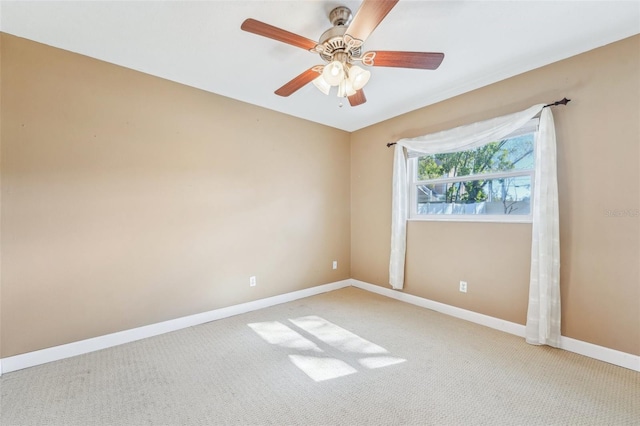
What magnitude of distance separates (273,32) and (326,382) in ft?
7.36

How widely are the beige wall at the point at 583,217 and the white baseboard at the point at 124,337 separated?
7.35 ft

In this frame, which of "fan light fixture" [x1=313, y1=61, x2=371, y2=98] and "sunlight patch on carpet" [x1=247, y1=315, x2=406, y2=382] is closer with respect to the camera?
"fan light fixture" [x1=313, y1=61, x2=371, y2=98]

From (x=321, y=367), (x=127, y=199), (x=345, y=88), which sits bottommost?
(x=321, y=367)

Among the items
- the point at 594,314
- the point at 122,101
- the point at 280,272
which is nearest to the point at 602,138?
the point at 594,314

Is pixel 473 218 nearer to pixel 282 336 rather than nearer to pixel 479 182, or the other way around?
pixel 479 182

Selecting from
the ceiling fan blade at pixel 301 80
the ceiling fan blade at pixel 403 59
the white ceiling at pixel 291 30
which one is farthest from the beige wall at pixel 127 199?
the ceiling fan blade at pixel 403 59

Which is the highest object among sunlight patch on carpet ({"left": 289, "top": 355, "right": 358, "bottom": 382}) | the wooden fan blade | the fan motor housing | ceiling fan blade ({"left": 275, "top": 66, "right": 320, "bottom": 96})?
the fan motor housing

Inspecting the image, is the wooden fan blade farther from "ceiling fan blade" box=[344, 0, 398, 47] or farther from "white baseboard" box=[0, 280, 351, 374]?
"white baseboard" box=[0, 280, 351, 374]

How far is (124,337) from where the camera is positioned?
2.38 m

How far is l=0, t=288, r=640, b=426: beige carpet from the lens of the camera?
156 cm

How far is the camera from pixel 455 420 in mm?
1521

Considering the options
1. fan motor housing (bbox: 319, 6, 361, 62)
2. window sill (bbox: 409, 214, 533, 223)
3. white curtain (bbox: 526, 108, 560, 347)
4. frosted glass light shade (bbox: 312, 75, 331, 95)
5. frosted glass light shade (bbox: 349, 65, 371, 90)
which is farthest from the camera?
window sill (bbox: 409, 214, 533, 223)

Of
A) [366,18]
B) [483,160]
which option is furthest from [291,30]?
[483,160]

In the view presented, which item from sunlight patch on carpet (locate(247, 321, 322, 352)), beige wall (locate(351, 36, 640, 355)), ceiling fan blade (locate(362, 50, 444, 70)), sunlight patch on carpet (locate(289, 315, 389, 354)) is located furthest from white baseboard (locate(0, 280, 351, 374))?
ceiling fan blade (locate(362, 50, 444, 70))
